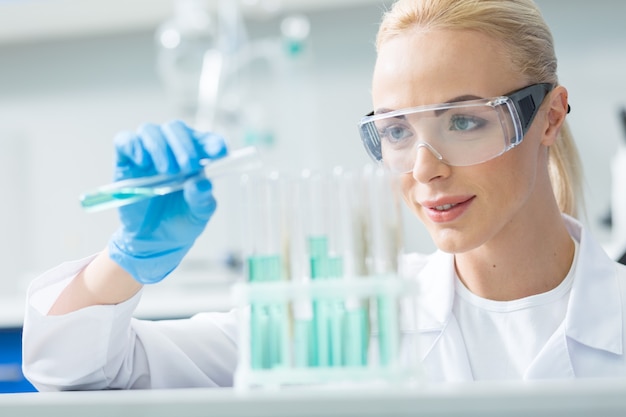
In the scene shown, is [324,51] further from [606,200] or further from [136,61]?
[606,200]

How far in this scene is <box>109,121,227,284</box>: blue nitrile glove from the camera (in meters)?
1.13

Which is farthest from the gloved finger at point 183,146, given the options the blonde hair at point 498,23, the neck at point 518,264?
the neck at point 518,264

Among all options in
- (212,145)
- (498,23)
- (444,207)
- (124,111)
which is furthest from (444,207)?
(124,111)

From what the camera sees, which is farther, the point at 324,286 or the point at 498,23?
the point at 498,23

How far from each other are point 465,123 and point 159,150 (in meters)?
0.54

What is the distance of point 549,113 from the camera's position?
1.50 metres

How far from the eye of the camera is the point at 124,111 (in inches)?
173

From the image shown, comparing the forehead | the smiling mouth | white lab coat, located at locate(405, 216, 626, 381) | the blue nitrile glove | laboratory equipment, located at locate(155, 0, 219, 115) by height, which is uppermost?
laboratory equipment, located at locate(155, 0, 219, 115)

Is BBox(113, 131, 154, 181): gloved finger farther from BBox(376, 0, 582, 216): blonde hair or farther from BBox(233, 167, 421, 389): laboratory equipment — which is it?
BBox(376, 0, 582, 216): blonde hair

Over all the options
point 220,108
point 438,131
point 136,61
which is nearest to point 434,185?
point 438,131

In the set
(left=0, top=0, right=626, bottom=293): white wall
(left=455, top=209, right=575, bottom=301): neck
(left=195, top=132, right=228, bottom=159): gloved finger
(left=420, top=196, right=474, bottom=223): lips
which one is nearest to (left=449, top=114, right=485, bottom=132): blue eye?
(left=420, top=196, right=474, bottom=223): lips

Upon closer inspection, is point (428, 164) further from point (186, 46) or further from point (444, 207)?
point (186, 46)

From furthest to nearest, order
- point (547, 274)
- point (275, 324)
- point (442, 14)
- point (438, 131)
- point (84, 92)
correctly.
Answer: point (84, 92)
point (547, 274)
point (442, 14)
point (438, 131)
point (275, 324)

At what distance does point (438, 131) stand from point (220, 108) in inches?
101
